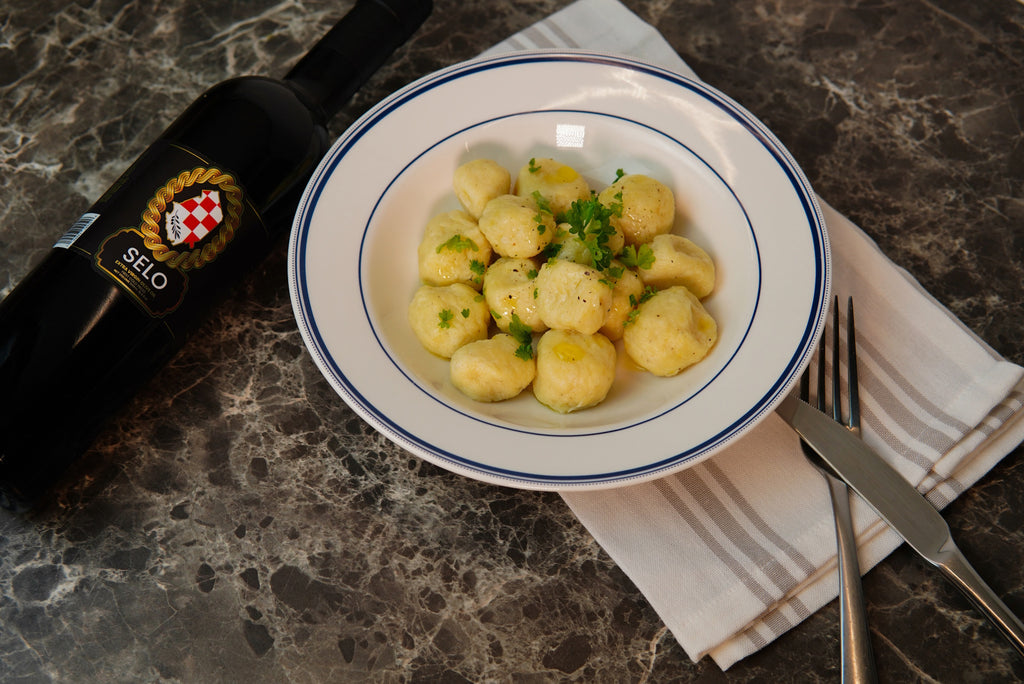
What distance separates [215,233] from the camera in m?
1.31

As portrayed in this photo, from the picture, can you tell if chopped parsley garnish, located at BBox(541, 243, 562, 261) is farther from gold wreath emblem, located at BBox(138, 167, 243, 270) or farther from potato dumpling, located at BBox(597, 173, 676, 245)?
gold wreath emblem, located at BBox(138, 167, 243, 270)

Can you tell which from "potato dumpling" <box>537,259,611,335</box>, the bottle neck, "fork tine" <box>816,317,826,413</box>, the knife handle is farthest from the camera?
the bottle neck

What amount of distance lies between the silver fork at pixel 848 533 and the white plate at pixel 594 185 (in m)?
0.15

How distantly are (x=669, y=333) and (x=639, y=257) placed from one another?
17 cm

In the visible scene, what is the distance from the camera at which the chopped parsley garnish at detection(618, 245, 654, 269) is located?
1329mm

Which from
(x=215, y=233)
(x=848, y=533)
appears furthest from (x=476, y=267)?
(x=848, y=533)

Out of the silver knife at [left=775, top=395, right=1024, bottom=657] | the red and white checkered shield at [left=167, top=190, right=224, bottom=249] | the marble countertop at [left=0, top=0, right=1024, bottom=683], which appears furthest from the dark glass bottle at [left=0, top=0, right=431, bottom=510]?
the silver knife at [left=775, top=395, right=1024, bottom=657]

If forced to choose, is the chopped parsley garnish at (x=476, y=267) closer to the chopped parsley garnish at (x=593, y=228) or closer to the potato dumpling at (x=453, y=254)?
the potato dumpling at (x=453, y=254)

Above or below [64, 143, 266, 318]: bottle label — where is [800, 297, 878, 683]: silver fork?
above

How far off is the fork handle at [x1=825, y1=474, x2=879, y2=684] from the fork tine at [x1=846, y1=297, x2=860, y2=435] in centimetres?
13

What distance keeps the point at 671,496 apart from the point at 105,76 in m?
1.46

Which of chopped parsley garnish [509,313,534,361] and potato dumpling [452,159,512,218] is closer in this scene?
chopped parsley garnish [509,313,534,361]

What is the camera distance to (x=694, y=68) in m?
1.80

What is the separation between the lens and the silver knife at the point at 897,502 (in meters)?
1.12
